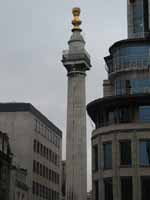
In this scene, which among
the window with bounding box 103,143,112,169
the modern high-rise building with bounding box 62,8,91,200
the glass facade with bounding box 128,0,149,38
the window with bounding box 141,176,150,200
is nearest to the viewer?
the window with bounding box 141,176,150,200

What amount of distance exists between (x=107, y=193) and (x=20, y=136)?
33887 mm

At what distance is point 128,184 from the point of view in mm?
65938

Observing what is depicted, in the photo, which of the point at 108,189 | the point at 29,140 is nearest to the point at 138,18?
the point at 29,140

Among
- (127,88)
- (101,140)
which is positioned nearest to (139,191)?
(101,140)

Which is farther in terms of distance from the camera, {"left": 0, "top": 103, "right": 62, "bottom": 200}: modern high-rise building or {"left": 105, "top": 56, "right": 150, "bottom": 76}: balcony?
{"left": 0, "top": 103, "right": 62, "bottom": 200}: modern high-rise building

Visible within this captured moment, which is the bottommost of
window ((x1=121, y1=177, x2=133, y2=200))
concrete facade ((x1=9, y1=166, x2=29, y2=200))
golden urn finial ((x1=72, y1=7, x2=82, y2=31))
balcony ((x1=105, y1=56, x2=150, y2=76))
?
window ((x1=121, y1=177, x2=133, y2=200))

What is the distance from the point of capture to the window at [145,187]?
6481cm

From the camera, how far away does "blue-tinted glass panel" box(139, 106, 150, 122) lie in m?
68.1

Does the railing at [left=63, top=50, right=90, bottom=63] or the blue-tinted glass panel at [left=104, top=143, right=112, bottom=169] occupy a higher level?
the railing at [left=63, top=50, right=90, bottom=63]

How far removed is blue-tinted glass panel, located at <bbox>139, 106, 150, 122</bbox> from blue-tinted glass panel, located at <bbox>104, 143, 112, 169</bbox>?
5254 mm

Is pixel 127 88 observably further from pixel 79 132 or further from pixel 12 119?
A: pixel 79 132

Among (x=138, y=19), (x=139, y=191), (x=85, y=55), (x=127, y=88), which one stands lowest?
(x=139, y=191)

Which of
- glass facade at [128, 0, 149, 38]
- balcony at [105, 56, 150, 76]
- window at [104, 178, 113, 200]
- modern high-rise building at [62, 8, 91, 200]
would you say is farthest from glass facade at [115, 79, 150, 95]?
modern high-rise building at [62, 8, 91, 200]

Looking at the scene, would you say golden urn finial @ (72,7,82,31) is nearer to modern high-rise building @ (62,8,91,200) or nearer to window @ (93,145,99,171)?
modern high-rise building @ (62,8,91,200)
